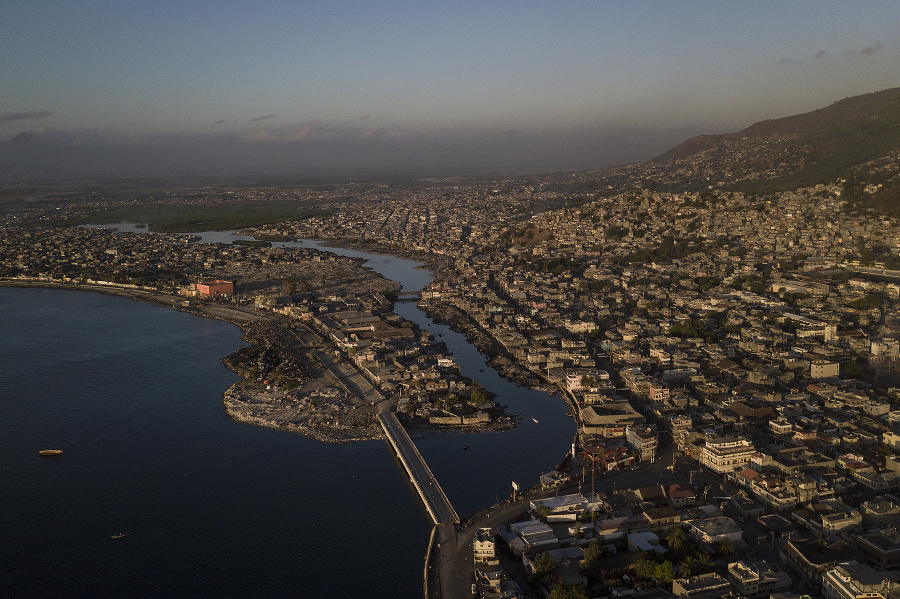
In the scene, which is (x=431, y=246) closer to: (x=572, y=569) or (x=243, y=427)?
(x=243, y=427)

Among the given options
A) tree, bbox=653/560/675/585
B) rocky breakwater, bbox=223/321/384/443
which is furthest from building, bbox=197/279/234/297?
tree, bbox=653/560/675/585

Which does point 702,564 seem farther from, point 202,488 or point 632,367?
point 632,367

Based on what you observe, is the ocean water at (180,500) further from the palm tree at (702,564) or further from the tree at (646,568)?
the palm tree at (702,564)

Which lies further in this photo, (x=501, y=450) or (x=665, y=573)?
(x=501, y=450)

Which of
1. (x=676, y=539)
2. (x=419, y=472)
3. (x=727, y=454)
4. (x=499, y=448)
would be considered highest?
(x=676, y=539)

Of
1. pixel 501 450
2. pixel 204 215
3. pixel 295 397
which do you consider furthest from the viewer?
pixel 204 215

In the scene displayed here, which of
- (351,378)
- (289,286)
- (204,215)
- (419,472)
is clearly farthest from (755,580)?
(204,215)

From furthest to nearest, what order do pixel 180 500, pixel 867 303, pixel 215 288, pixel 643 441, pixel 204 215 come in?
pixel 204 215 → pixel 215 288 → pixel 867 303 → pixel 643 441 → pixel 180 500
